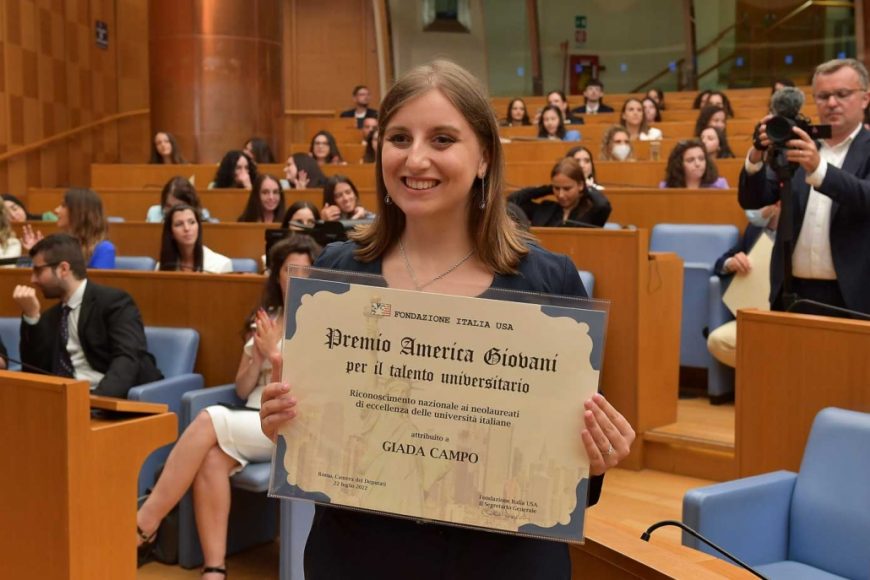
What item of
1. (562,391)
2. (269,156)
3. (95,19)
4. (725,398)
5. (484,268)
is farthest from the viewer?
(95,19)

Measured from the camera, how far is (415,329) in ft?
3.52

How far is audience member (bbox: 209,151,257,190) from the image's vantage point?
6.88 meters

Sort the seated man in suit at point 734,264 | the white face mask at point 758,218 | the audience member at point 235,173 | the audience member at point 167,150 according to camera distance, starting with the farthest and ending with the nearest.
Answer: the audience member at point 167,150 < the audience member at point 235,173 < the white face mask at point 758,218 < the seated man in suit at point 734,264

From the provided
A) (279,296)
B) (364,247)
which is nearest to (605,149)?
(279,296)

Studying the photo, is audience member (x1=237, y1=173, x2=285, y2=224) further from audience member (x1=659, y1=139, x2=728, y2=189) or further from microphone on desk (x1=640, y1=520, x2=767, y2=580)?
microphone on desk (x1=640, y1=520, x2=767, y2=580)

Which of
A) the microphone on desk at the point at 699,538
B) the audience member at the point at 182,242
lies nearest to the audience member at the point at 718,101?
the audience member at the point at 182,242

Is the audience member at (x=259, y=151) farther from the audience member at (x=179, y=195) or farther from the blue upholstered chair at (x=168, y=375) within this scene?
the blue upholstered chair at (x=168, y=375)

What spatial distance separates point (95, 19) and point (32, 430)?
9226mm

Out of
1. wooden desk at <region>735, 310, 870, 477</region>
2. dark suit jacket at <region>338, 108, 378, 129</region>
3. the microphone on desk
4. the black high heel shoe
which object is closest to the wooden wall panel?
dark suit jacket at <region>338, 108, 378, 129</region>

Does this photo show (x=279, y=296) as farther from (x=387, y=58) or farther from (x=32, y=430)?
(x=387, y=58)

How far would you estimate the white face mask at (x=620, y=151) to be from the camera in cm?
663

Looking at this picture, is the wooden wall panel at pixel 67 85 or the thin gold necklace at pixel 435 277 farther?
the wooden wall panel at pixel 67 85

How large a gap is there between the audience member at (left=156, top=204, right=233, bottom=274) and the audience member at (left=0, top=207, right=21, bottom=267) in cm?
93

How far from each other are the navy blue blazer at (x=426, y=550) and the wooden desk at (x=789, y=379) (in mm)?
1504
